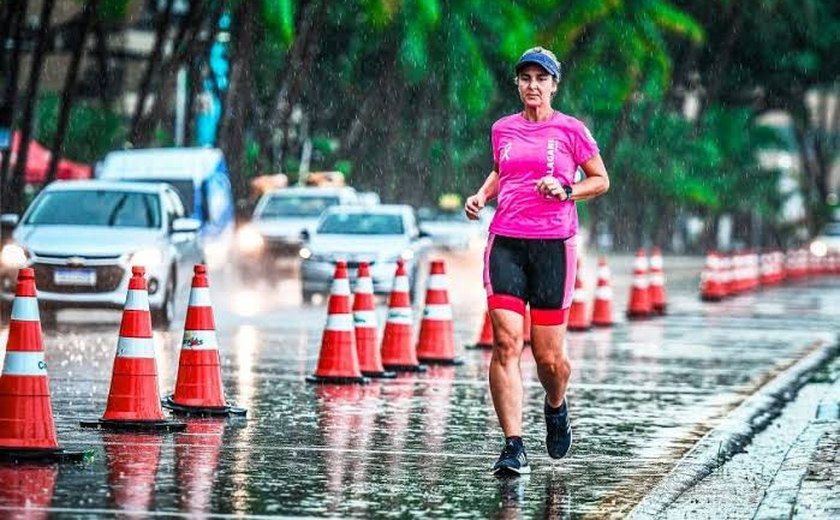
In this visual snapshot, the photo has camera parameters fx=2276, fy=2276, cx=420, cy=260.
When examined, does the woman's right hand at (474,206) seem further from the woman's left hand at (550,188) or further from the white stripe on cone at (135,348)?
the white stripe on cone at (135,348)

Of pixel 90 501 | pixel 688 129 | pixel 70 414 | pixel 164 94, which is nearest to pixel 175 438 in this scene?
pixel 70 414

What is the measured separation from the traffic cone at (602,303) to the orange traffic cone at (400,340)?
819 cm

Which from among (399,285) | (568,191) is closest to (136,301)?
(568,191)

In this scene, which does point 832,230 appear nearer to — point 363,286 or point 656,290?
point 656,290

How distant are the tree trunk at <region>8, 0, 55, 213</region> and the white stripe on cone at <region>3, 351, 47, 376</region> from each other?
2757 centimetres

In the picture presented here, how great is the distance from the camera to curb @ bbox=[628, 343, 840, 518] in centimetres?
930

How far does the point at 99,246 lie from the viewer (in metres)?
22.3

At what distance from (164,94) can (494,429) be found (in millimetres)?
31482

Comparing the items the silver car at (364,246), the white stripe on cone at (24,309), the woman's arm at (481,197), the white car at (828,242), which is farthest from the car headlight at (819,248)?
the white stripe on cone at (24,309)

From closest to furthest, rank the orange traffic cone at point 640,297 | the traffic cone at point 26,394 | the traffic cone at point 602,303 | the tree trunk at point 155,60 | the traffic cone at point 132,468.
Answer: the traffic cone at point 132,468 < the traffic cone at point 26,394 < the traffic cone at point 602,303 < the orange traffic cone at point 640,297 < the tree trunk at point 155,60

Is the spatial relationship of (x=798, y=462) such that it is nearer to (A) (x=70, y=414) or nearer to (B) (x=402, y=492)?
(B) (x=402, y=492)

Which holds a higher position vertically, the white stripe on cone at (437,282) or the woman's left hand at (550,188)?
the woman's left hand at (550,188)

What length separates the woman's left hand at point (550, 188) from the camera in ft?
32.5

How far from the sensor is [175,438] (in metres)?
11.0
